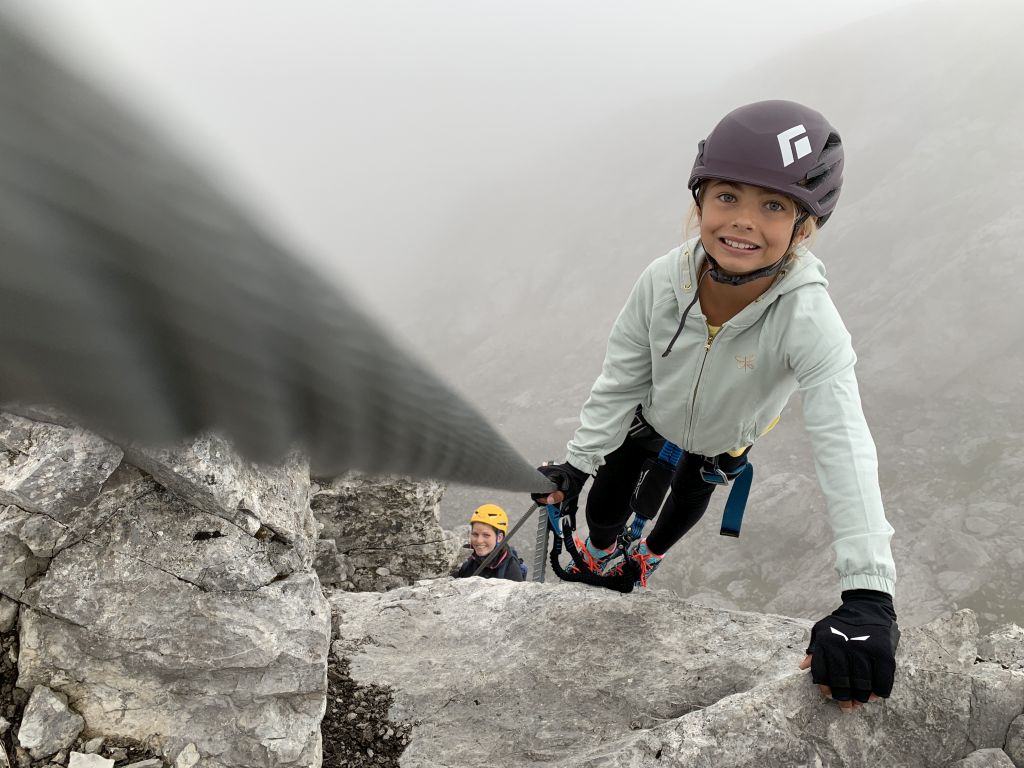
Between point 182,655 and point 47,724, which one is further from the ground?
point 182,655

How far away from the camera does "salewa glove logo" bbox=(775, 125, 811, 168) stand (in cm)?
199

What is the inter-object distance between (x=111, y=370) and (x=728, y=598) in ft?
94.3

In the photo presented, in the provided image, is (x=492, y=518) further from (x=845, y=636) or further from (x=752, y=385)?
(x=845, y=636)

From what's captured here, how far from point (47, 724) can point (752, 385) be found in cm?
227

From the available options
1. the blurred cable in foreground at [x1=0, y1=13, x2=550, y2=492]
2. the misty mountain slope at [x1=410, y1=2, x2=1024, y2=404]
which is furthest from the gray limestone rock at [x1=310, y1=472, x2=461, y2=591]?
the misty mountain slope at [x1=410, y1=2, x2=1024, y2=404]

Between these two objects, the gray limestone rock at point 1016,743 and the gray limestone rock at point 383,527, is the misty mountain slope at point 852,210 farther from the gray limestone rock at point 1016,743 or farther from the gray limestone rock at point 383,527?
the gray limestone rock at point 1016,743

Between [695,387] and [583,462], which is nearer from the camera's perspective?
[695,387]

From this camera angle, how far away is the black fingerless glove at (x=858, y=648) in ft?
5.47

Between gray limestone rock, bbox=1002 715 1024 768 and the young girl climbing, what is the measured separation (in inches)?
19.5

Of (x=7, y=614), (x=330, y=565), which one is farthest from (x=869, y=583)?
(x=330, y=565)

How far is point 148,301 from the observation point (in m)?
0.51

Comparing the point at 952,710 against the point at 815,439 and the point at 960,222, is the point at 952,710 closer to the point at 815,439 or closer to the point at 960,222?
the point at 815,439

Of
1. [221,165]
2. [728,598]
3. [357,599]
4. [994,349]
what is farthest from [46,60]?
[994,349]

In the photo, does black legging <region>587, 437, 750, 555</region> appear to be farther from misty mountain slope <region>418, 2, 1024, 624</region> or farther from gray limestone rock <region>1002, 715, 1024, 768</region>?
misty mountain slope <region>418, 2, 1024, 624</region>
